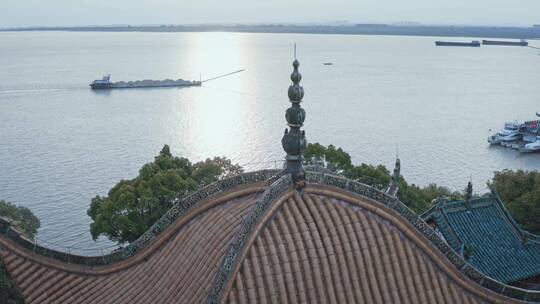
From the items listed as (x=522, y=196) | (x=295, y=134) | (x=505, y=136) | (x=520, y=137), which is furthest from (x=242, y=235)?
(x=520, y=137)

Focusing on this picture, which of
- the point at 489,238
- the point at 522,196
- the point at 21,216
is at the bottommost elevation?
the point at 21,216

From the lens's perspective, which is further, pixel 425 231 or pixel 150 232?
pixel 150 232

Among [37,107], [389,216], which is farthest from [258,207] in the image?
[37,107]

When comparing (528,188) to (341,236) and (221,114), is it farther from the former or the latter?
(221,114)

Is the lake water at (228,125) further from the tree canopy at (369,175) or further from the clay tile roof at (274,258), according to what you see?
the clay tile roof at (274,258)

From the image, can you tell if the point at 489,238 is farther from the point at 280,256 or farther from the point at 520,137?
the point at 520,137

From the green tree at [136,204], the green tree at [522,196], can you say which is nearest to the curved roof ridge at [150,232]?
the green tree at [136,204]

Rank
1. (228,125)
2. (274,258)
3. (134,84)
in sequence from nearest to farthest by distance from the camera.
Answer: (274,258)
(228,125)
(134,84)
